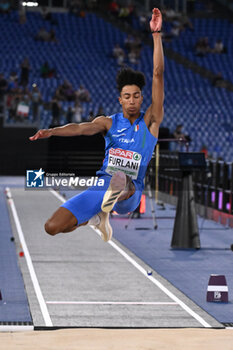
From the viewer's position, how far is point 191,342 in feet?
28.7

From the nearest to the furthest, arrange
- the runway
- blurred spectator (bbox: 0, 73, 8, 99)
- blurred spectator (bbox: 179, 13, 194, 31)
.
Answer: the runway
blurred spectator (bbox: 0, 73, 8, 99)
blurred spectator (bbox: 179, 13, 194, 31)

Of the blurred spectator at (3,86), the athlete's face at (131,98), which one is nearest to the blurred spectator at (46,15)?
the blurred spectator at (3,86)

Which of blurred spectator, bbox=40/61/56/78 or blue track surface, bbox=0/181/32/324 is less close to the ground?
blurred spectator, bbox=40/61/56/78

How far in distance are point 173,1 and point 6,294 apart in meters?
34.5

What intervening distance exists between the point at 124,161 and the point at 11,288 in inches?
245

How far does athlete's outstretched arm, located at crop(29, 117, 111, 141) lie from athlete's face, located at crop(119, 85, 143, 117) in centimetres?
24

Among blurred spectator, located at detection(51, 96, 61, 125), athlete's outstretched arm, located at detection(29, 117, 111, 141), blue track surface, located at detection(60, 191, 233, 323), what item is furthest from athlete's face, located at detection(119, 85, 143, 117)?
blurred spectator, located at detection(51, 96, 61, 125)

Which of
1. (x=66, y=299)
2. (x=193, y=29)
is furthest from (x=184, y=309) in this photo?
(x=193, y=29)

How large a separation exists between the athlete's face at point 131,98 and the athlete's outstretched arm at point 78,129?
245mm

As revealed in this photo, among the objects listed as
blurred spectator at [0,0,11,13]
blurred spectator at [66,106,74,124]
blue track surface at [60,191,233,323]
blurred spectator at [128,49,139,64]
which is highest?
blurred spectator at [0,0,11,13]

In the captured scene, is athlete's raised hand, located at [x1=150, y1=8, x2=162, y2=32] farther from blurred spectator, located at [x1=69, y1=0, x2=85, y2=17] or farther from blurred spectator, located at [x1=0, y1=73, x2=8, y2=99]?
blurred spectator, located at [x1=69, y1=0, x2=85, y2=17]

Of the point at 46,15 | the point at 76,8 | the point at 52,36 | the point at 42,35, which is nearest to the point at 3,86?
the point at 42,35

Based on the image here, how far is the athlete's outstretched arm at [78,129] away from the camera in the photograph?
18.9 ft

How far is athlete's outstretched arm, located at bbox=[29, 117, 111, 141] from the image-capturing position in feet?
18.9
